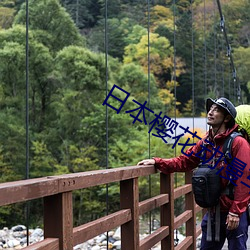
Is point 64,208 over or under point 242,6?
under

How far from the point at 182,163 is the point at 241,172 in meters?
0.36

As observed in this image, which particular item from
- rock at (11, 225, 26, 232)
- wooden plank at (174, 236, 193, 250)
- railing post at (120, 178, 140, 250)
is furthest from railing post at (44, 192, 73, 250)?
rock at (11, 225, 26, 232)

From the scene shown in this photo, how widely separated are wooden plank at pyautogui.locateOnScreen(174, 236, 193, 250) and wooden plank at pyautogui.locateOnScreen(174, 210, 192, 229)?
9 cm

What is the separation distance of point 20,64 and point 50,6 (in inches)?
80.6

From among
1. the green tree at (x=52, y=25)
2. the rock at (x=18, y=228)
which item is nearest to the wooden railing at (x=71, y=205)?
the rock at (x=18, y=228)

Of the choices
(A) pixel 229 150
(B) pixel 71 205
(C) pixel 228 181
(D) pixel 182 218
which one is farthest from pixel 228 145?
(D) pixel 182 218

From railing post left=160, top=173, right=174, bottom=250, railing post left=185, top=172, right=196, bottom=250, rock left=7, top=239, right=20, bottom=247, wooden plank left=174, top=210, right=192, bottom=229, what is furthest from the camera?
rock left=7, top=239, right=20, bottom=247

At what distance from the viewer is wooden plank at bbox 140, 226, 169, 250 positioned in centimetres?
216

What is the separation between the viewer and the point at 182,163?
223cm

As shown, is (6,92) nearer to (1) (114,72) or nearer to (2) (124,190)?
(1) (114,72)

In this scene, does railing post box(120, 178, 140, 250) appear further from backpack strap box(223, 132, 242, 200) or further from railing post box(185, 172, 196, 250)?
railing post box(185, 172, 196, 250)

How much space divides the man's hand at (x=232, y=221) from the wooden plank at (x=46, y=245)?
744 mm

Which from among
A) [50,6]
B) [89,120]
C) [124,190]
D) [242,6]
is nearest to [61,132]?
[89,120]

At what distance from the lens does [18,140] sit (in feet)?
45.6
